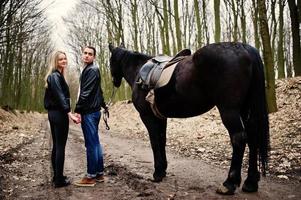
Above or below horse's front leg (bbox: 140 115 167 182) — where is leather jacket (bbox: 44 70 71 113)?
above

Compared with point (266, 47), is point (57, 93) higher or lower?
lower

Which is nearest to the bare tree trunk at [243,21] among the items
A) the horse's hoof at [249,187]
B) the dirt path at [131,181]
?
the dirt path at [131,181]

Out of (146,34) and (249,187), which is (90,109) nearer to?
(249,187)

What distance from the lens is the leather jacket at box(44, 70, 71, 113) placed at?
15.6 feet

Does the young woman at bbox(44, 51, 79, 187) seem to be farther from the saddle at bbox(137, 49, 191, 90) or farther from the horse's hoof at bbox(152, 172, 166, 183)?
the horse's hoof at bbox(152, 172, 166, 183)

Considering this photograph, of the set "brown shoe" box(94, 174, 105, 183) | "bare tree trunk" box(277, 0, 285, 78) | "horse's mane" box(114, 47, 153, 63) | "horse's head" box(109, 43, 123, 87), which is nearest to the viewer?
"brown shoe" box(94, 174, 105, 183)

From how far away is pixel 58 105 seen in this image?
486cm

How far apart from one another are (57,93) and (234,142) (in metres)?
2.61

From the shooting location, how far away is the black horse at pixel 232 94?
3.93 m

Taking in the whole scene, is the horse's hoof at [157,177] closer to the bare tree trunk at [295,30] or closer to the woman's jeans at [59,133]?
the woman's jeans at [59,133]

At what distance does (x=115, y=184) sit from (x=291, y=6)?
36.3 ft

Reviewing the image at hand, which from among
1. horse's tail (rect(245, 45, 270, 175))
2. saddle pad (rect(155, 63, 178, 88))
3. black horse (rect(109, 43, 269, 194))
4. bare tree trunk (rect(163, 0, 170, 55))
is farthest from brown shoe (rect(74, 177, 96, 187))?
bare tree trunk (rect(163, 0, 170, 55))

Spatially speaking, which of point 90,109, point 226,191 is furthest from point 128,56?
point 226,191

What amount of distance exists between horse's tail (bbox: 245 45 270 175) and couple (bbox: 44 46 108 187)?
2.32m
